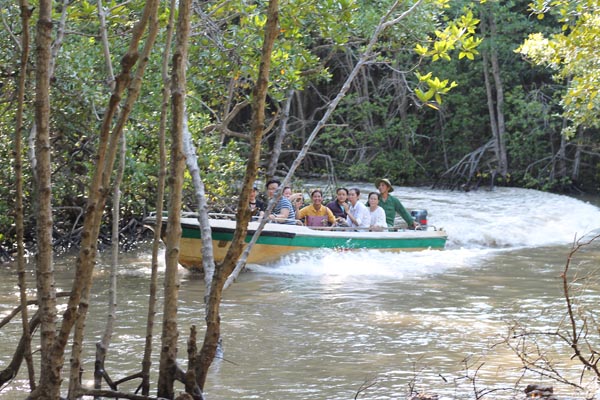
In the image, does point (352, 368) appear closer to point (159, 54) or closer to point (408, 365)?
point (408, 365)

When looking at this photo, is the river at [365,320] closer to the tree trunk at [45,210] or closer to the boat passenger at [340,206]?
the boat passenger at [340,206]

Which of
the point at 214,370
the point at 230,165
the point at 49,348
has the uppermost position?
the point at 230,165

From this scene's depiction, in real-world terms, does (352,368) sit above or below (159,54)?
below

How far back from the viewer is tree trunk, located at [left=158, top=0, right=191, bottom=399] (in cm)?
448

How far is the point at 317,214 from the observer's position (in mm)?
14617

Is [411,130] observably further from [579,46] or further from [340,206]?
[579,46]

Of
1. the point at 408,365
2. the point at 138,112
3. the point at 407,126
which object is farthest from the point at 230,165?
the point at 407,126

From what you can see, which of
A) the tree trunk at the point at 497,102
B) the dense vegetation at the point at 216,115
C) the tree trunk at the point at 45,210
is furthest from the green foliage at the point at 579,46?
the tree trunk at the point at 497,102

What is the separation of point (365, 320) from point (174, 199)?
5486 millimetres

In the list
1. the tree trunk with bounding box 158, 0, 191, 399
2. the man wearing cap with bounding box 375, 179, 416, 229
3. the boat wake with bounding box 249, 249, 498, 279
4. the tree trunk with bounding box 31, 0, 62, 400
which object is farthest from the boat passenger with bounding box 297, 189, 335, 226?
the tree trunk with bounding box 31, 0, 62, 400

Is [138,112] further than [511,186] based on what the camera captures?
No

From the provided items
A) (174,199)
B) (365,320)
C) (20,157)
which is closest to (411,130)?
(365,320)

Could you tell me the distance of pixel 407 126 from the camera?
27.3 meters

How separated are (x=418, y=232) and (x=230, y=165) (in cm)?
310
